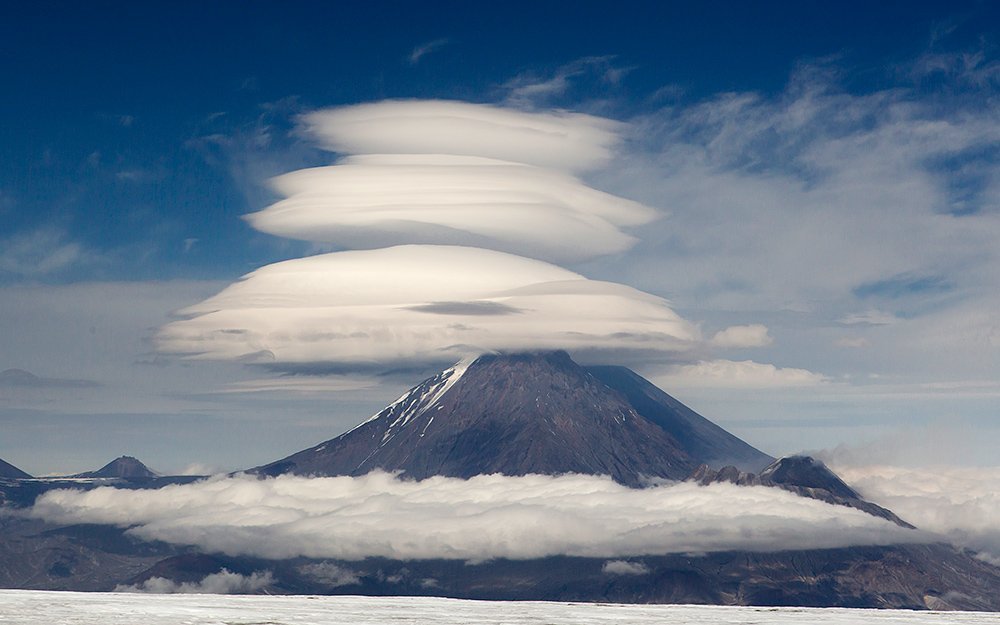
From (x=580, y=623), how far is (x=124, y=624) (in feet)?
84.5

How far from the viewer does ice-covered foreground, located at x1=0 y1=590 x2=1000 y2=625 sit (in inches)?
2368

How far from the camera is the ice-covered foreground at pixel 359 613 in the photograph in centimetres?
6016

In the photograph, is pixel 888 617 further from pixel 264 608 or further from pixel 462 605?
pixel 264 608

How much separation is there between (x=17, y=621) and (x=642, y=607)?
4633 centimetres

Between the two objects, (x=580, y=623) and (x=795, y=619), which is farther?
(x=795, y=619)

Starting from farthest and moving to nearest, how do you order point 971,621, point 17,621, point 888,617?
point 888,617, point 971,621, point 17,621

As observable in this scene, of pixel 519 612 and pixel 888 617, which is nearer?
pixel 519 612

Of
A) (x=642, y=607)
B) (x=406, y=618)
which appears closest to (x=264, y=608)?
(x=406, y=618)

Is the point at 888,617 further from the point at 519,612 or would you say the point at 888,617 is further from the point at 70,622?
the point at 70,622

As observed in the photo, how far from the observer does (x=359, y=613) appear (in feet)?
233

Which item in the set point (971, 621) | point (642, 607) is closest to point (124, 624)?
point (642, 607)

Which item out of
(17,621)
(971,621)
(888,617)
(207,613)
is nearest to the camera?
(17,621)

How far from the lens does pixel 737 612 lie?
272 feet

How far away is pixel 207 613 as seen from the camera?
64.1 m
